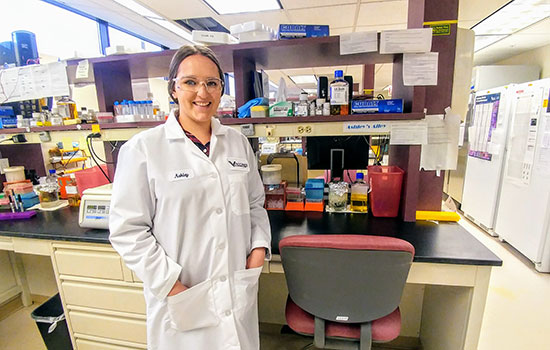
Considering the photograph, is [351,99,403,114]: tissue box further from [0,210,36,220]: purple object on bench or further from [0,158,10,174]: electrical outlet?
[0,158,10,174]: electrical outlet

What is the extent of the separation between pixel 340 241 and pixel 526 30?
14.5ft

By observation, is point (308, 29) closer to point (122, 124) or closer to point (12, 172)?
point (122, 124)

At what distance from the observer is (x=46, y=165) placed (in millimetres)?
2166

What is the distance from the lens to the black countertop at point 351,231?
42.0 inches

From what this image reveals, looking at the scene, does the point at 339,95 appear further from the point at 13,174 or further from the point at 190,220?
the point at 13,174

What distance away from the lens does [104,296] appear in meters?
1.32

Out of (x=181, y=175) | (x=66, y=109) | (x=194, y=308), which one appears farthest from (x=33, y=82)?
(x=194, y=308)

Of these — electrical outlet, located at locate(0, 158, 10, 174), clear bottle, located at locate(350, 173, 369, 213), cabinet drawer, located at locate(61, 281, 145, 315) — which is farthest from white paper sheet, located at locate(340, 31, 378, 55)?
electrical outlet, located at locate(0, 158, 10, 174)

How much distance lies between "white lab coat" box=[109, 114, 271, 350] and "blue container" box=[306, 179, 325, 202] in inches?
25.2

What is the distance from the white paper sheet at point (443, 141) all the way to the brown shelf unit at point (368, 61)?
66 millimetres

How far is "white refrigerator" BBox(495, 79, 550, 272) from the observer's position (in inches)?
91.4

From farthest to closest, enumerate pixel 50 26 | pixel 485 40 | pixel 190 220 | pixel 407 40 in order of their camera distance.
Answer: pixel 485 40, pixel 50 26, pixel 407 40, pixel 190 220

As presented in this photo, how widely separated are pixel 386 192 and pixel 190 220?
1.04 meters

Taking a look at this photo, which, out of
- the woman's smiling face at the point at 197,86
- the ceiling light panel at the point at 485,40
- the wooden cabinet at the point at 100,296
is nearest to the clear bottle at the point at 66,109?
the wooden cabinet at the point at 100,296
